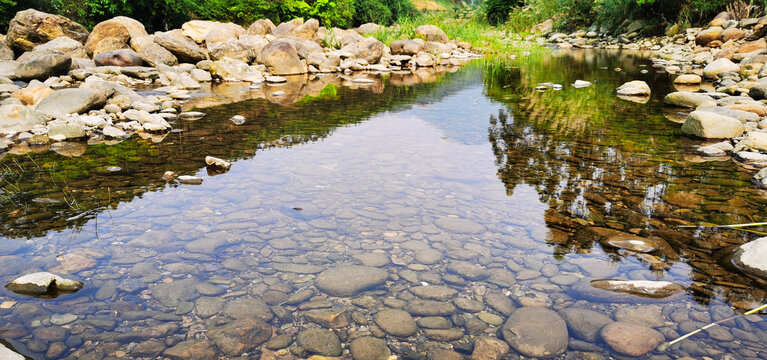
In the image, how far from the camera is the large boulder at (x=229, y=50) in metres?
14.6

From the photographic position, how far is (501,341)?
2.53 m

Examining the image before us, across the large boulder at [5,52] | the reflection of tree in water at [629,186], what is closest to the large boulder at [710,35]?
the reflection of tree in water at [629,186]

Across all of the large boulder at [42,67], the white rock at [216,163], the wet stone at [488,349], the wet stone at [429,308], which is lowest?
the wet stone at [488,349]

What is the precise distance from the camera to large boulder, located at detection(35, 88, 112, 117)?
24.7 ft

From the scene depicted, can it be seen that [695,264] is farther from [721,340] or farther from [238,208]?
[238,208]

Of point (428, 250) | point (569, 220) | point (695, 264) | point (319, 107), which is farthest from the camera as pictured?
point (319, 107)

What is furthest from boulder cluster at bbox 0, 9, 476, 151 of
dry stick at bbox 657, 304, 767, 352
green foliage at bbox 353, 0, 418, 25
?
dry stick at bbox 657, 304, 767, 352

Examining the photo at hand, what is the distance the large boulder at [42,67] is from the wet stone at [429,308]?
457 inches

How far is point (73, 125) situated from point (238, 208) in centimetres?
422

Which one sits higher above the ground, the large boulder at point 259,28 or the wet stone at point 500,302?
the large boulder at point 259,28

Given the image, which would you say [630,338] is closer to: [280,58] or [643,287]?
[643,287]

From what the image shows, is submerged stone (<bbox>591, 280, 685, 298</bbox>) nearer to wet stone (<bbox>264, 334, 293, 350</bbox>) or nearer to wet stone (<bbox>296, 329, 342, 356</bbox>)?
wet stone (<bbox>296, 329, 342, 356</bbox>)

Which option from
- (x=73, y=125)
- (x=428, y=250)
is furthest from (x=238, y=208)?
(x=73, y=125)

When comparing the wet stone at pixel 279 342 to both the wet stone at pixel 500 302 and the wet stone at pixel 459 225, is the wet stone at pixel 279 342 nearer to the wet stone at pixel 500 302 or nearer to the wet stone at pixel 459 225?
the wet stone at pixel 500 302
